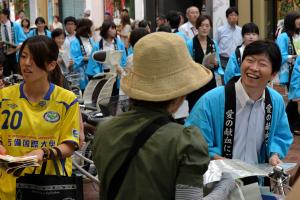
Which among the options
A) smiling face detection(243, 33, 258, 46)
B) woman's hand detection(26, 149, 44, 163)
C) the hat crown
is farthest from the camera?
smiling face detection(243, 33, 258, 46)

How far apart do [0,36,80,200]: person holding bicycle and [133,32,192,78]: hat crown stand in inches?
53.8

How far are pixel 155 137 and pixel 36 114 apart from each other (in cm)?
150

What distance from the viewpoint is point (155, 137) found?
7.82 ft

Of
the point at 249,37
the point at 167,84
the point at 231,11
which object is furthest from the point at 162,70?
the point at 231,11

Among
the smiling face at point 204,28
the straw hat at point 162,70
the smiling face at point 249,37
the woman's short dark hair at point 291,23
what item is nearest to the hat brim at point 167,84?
the straw hat at point 162,70

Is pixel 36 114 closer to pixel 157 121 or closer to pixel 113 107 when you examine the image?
pixel 157 121

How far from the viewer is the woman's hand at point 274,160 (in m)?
3.70

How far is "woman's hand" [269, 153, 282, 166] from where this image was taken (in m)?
3.70

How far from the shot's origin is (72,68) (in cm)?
1072

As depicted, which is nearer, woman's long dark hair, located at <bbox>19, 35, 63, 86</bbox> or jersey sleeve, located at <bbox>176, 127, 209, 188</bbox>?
jersey sleeve, located at <bbox>176, 127, 209, 188</bbox>

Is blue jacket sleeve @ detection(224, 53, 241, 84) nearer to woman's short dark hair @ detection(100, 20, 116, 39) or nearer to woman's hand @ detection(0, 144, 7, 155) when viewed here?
woman's short dark hair @ detection(100, 20, 116, 39)

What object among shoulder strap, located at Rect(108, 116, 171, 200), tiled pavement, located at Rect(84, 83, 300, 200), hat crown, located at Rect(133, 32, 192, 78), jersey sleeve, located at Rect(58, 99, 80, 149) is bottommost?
tiled pavement, located at Rect(84, 83, 300, 200)

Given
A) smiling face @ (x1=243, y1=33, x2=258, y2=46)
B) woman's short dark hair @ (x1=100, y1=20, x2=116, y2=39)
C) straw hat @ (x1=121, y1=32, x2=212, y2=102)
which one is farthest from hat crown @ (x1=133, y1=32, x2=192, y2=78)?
woman's short dark hair @ (x1=100, y1=20, x2=116, y2=39)

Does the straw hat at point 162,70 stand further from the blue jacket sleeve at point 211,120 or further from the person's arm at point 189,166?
the blue jacket sleeve at point 211,120
